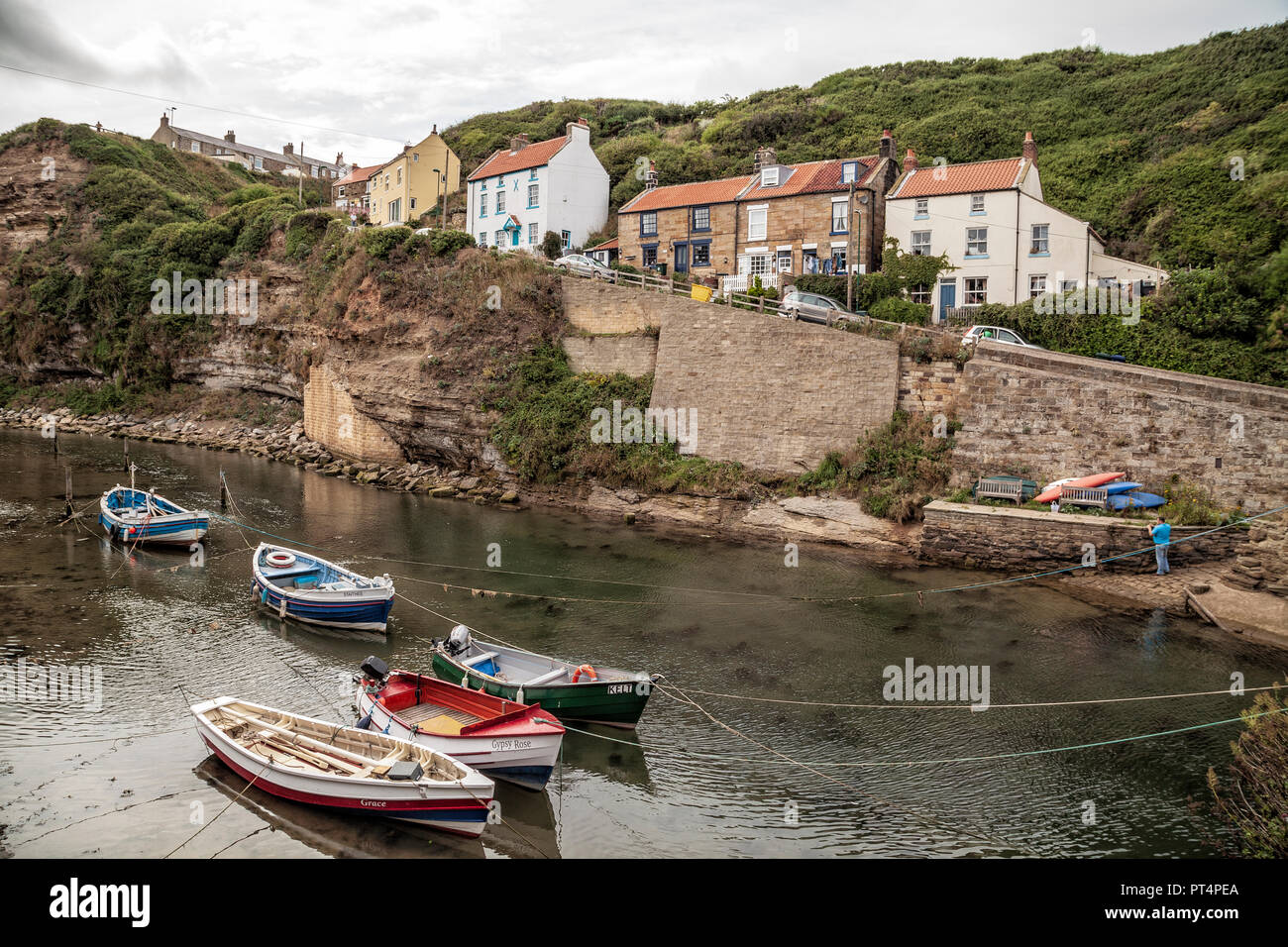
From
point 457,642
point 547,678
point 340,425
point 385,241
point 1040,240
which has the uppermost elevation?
point 385,241

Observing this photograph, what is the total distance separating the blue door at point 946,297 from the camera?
109 ft

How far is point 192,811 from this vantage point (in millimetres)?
11867

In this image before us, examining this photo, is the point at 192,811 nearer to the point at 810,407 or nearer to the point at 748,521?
the point at 748,521

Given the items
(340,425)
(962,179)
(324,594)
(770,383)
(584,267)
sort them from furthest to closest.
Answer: (340,425) → (584,267) → (962,179) → (770,383) → (324,594)

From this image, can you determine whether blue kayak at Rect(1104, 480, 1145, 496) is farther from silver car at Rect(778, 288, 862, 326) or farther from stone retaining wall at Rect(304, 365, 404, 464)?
stone retaining wall at Rect(304, 365, 404, 464)

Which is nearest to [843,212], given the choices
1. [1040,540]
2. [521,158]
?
[1040,540]

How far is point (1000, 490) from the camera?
24594 millimetres

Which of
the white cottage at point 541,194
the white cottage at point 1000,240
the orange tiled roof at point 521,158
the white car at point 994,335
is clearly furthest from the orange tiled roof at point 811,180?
the orange tiled roof at point 521,158

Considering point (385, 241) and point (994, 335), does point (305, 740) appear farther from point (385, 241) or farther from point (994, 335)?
point (385, 241)

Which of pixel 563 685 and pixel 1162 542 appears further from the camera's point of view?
pixel 1162 542

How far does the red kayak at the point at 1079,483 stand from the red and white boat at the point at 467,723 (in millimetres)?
17114

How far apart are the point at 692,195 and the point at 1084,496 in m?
25.1
